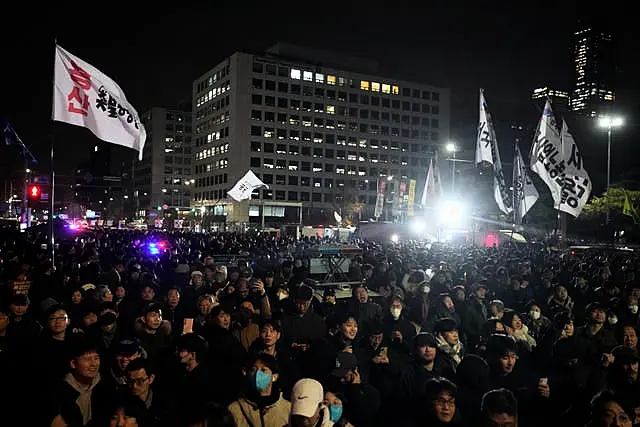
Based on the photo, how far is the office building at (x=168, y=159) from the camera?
4469 inches

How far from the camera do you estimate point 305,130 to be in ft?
286

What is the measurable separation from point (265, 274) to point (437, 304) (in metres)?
3.85

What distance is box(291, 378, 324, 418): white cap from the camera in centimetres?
332

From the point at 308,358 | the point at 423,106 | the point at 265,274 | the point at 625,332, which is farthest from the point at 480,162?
the point at 423,106

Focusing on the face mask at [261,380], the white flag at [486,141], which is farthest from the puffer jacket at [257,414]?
the white flag at [486,141]

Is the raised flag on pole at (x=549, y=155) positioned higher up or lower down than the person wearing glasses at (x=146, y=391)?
higher up

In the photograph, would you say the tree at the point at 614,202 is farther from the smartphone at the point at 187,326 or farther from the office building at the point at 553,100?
the smartphone at the point at 187,326

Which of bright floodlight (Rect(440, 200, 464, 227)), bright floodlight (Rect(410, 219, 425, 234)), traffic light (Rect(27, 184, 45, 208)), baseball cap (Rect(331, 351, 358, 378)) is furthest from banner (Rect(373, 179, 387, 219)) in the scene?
baseball cap (Rect(331, 351, 358, 378))

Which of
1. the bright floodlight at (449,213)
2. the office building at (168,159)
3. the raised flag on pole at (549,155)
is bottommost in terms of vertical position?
the bright floodlight at (449,213)

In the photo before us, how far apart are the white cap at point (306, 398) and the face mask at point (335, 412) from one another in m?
0.28

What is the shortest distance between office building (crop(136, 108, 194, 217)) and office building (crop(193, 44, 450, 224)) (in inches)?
752

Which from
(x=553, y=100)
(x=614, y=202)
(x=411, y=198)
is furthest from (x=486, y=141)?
(x=553, y=100)

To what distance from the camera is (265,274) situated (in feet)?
34.5

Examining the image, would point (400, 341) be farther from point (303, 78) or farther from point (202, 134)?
point (202, 134)
